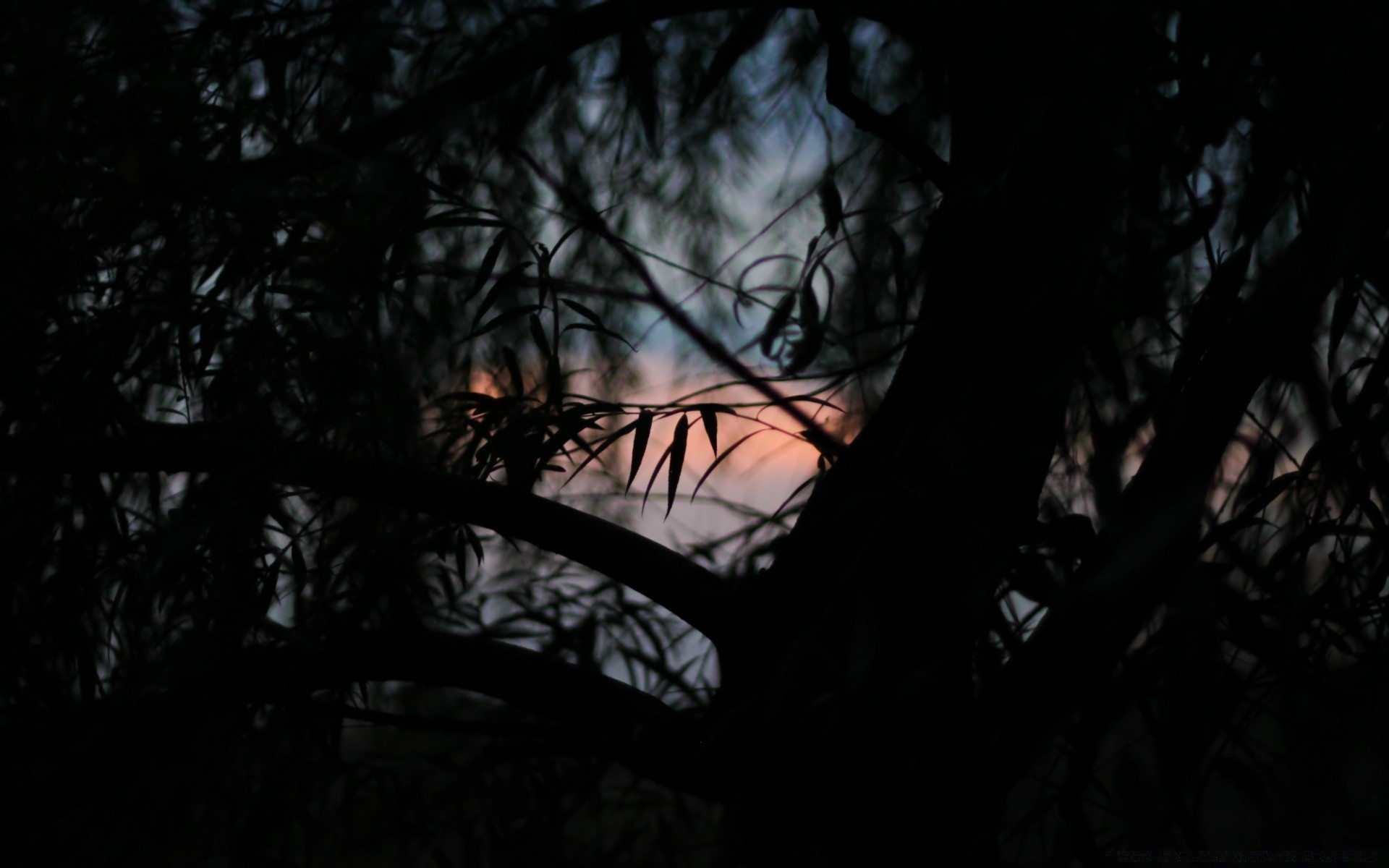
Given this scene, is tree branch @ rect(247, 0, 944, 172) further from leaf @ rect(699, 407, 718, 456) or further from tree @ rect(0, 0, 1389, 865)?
leaf @ rect(699, 407, 718, 456)

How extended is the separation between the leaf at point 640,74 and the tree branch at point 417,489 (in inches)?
14.0

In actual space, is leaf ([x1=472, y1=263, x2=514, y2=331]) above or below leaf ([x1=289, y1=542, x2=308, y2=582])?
above

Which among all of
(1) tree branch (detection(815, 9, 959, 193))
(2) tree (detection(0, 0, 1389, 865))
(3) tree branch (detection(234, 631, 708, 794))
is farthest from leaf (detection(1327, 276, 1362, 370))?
(3) tree branch (detection(234, 631, 708, 794))

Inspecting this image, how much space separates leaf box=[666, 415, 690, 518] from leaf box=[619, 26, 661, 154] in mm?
239

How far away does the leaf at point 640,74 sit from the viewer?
90 cm

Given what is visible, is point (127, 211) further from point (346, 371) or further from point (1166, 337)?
point (1166, 337)

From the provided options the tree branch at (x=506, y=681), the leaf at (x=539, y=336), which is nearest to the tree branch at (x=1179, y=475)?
the tree branch at (x=506, y=681)

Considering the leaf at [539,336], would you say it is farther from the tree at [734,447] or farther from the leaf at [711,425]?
the leaf at [711,425]

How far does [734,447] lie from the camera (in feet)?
2.92

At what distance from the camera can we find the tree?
30.5 inches

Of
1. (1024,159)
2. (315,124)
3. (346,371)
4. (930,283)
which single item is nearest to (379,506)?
(346,371)

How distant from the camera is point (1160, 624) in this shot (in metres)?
0.83

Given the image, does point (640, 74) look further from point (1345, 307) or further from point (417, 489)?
point (1345, 307)

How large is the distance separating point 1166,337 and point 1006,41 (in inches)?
12.5
